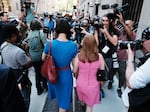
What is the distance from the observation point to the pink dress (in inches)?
105

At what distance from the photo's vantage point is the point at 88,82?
2.75 meters

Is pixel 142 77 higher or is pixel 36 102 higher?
pixel 142 77

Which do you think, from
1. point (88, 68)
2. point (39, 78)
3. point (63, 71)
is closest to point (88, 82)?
point (88, 68)

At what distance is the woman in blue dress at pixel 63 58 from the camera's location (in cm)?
261

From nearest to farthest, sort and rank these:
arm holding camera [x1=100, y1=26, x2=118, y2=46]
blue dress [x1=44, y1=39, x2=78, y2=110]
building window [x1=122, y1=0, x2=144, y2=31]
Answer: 1. blue dress [x1=44, y1=39, x2=78, y2=110]
2. arm holding camera [x1=100, y1=26, x2=118, y2=46]
3. building window [x1=122, y1=0, x2=144, y2=31]

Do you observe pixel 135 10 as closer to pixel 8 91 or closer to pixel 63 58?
pixel 63 58

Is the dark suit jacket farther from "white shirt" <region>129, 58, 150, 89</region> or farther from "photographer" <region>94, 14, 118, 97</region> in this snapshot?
"photographer" <region>94, 14, 118, 97</region>

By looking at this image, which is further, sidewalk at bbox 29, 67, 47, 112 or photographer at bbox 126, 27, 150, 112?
sidewalk at bbox 29, 67, 47, 112

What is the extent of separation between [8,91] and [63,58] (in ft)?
4.58

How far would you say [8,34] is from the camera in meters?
2.45

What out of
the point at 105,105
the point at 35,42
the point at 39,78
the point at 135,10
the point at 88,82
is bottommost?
the point at 105,105

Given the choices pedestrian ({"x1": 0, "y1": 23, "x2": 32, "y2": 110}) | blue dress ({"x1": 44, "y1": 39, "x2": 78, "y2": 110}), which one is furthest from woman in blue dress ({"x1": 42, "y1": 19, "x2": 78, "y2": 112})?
pedestrian ({"x1": 0, "y1": 23, "x2": 32, "y2": 110})

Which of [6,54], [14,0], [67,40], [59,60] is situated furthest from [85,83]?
[14,0]

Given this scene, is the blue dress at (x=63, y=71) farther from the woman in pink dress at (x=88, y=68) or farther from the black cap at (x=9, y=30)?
the black cap at (x=9, y=30)
